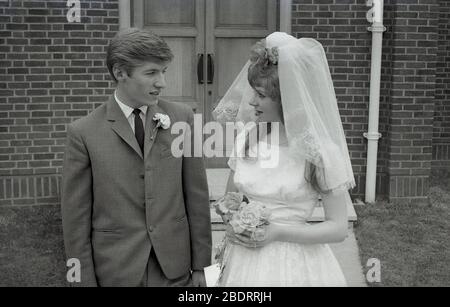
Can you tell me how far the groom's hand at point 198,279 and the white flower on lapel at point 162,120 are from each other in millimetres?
745

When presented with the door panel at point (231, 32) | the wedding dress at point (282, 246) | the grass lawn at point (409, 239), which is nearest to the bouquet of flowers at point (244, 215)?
the wedding dress at point (282, 246)

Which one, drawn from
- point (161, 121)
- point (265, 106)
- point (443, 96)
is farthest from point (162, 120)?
point (443, 96)

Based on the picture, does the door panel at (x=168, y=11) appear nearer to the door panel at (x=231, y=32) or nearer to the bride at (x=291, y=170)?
the door panel at (x=231, y=32)

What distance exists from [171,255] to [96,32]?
426 cm

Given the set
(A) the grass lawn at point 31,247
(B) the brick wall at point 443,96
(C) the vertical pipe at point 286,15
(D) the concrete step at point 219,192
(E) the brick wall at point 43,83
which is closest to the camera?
(A) the grass lawn at point 31,247

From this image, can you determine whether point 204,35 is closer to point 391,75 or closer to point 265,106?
point 391,75

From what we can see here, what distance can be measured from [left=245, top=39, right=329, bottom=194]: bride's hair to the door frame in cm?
415

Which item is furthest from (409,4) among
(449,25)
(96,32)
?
(96,32)

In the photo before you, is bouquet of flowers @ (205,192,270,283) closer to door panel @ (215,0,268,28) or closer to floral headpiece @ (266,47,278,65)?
floral headpiece @ (266,47,278,65)

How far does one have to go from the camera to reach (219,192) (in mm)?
6449

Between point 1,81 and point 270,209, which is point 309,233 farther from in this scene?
point 1,81

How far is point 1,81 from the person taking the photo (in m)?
6.59

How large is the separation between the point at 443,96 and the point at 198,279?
660cm

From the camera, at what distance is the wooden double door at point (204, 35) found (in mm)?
7074
